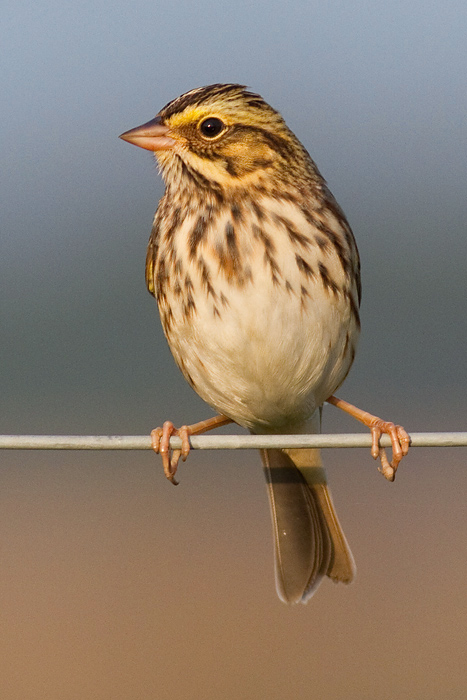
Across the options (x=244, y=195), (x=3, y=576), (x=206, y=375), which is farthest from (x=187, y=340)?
(x=3, y=576)

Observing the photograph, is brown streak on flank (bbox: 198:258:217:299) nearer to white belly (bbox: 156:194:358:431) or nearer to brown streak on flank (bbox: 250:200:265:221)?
white belly (bbox: 156:194:358:431)

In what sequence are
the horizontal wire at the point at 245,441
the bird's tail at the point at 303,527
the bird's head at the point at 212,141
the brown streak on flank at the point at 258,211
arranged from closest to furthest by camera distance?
the horizontal wire at the point at 245,441 < the brown streak on flank at the point at 258,211 < the bird's head at the point at 212,141 < the bird's tail at the point at 303,527

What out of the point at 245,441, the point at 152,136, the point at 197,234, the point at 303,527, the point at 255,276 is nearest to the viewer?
the point at 245,441

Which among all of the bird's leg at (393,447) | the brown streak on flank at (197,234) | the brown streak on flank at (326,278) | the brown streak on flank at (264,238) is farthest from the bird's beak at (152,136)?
the bird's leg at (393,447)

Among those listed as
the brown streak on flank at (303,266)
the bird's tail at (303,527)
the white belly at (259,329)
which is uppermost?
the brown streak on flank at (303,266)

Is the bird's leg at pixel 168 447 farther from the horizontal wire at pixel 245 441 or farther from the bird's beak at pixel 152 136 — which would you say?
the bird's beak at pixel 152 136

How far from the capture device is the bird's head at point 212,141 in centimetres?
381

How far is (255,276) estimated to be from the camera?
3.58 metres

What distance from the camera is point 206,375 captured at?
386cm

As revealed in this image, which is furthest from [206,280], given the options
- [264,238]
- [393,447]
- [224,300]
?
[393,447]

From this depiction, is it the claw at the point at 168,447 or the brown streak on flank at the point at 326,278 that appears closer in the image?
→ the brown streak on flank at the point at 326,278

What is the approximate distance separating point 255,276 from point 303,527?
43.9 inches

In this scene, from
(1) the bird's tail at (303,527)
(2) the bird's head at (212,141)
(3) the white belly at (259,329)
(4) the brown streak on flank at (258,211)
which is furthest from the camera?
(1) the bird's tail at (303,527)

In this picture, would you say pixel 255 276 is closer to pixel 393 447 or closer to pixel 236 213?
pixel 236 213
